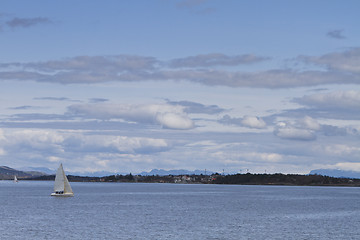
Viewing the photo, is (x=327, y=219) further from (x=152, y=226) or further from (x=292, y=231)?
(x=152, y=226)

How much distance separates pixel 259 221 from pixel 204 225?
1557cm

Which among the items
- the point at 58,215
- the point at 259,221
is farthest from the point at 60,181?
the point at 259,221

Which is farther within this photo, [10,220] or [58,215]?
[58,215]

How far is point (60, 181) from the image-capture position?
645ft

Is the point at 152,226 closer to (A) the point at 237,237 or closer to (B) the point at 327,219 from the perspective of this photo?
(A) the point at 237,237

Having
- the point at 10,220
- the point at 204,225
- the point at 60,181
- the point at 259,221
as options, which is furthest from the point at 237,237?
the point at 60,181

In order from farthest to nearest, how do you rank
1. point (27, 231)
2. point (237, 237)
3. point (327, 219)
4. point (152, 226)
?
point (327, 219), point (152, 226), point (27, 231), point (237, 237)

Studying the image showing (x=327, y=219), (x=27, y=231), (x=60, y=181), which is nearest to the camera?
(x=27, y=231)

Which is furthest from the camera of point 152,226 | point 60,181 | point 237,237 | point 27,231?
point 60,181

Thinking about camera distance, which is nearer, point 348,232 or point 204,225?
point 348,232

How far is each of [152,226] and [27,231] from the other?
74.3 ft

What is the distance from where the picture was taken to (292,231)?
9619 cm

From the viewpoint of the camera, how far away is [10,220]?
111812 millimetres

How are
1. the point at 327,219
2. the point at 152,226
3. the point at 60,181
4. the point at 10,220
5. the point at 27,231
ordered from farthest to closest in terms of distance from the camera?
the point at 60,181
the point at 327,219
the point at 10,220
the point at 152,226
the point at 27,231
